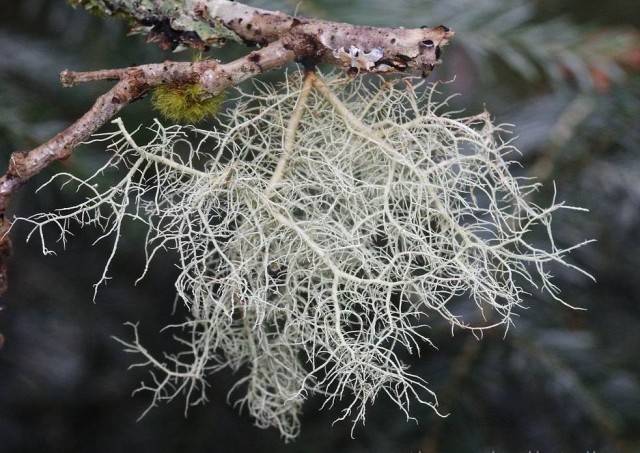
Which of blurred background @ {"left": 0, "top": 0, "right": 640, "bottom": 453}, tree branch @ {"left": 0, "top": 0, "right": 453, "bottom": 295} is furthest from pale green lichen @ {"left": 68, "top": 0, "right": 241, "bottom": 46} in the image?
blurred background @ {"left": 0, "top": 0, "right": 640, "bottom": 453}

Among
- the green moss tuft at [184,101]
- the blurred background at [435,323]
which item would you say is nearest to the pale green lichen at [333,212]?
the green moss tuft at [184,101]

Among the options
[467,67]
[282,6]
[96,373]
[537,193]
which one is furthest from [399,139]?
[467,67]

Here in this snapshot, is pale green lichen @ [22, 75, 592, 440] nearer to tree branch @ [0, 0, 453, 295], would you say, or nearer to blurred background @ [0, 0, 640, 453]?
tree branch @ [0, 0, 453, 295]

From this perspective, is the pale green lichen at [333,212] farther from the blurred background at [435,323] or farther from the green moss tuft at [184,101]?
the blurred background at [435,323]

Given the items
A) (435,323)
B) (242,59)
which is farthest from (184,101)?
(435,323)

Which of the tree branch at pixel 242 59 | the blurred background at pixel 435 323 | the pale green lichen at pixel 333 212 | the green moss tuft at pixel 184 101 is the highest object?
the tree branch at pixel 242 59

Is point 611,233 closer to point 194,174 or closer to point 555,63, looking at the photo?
point 555,63
